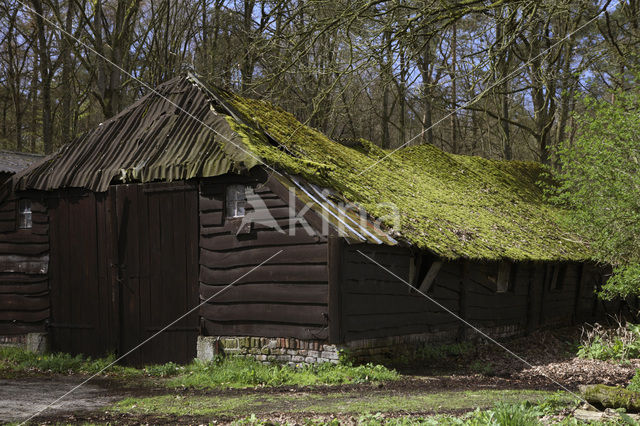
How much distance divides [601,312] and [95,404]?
63.9 feet

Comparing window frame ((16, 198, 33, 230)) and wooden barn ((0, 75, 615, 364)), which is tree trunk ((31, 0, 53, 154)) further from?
wooden barn ((0, 75, 615, 364))

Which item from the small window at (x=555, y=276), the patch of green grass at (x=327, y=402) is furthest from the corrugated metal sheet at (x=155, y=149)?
the small window at (x=555, y=276)

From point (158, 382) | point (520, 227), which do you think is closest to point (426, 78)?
point (520, 227)

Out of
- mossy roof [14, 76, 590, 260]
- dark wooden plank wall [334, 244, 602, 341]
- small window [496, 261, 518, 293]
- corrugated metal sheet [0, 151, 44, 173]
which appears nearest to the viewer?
dark wooden plank wall [334, 244, 602, 341]

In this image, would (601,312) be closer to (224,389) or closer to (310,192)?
(310,192)

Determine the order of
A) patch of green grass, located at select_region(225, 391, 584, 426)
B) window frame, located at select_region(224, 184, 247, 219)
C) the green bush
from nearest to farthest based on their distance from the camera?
1. patch of green grass, located at select_region(225, 391, 584, 426)
2. window frame, located at select_region(224, 184, 247, 219)
3. the green bush

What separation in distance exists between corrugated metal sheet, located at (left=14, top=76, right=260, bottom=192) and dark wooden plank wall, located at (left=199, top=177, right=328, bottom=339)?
489mm

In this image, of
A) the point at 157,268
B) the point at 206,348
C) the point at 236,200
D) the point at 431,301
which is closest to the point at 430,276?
the point at 431,301

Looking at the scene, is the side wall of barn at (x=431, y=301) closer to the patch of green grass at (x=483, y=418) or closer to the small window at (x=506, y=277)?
the small window at (x=506, y=277)

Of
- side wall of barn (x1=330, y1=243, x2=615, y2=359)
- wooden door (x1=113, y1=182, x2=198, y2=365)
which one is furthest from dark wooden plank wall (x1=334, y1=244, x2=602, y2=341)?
wooden door (x1=113, y1=182, x2=198, y2=365)

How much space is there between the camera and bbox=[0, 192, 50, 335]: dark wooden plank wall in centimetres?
1472

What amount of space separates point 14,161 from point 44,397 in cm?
1135

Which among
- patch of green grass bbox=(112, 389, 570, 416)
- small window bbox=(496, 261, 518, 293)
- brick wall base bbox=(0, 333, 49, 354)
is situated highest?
small window bbox=(496, 261, 518, 293)

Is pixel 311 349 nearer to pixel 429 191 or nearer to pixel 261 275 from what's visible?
pixel 261 275
